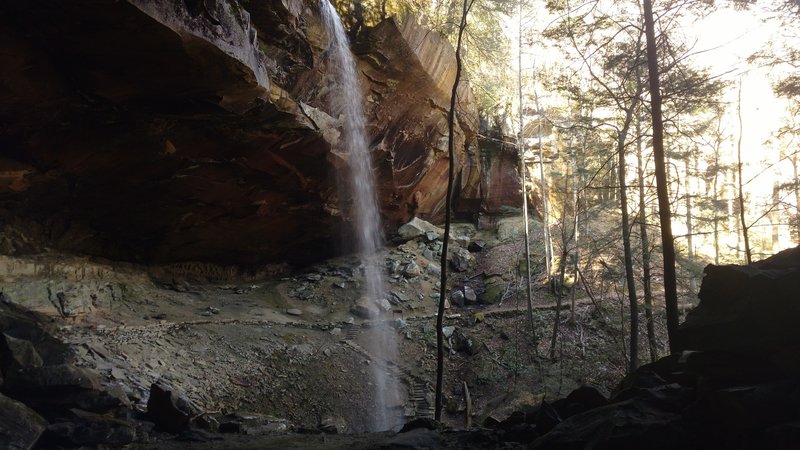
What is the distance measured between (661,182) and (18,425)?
10.5 meters

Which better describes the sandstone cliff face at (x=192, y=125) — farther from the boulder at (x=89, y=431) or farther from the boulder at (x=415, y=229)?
the boulder at (x=89, y=431)

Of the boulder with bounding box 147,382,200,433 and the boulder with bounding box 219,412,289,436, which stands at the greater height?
the boulder with bounding box 147,382,200,433

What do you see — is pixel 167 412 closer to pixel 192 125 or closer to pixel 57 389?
pixel 57 389

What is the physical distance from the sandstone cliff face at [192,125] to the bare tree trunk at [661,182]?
24.0 ft

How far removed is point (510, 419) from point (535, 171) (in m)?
21.6

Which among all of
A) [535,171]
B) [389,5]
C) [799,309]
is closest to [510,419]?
[799,309]

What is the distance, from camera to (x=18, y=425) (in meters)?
6.07

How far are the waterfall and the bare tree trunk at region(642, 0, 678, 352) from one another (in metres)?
7.50

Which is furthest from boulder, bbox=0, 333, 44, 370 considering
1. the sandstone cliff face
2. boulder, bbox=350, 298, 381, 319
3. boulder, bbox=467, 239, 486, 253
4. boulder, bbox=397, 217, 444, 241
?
boulder, bbox=467, 239, 486, 253

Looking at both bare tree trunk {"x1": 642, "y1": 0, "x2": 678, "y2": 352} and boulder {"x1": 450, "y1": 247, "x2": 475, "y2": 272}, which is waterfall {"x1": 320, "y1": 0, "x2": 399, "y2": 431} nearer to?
boulder {"x1": 450, "y1": 247, "x2": 475, "y2": 272}

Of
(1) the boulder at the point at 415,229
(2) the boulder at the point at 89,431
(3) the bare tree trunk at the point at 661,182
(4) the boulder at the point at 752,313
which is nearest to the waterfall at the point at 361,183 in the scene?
(1) the boulder at the point at 415,229

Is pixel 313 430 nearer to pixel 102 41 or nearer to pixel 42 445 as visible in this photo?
pixel 42 445

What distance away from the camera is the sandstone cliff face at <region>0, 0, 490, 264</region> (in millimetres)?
7969

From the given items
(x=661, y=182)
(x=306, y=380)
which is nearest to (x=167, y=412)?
(x=306, y=380)
